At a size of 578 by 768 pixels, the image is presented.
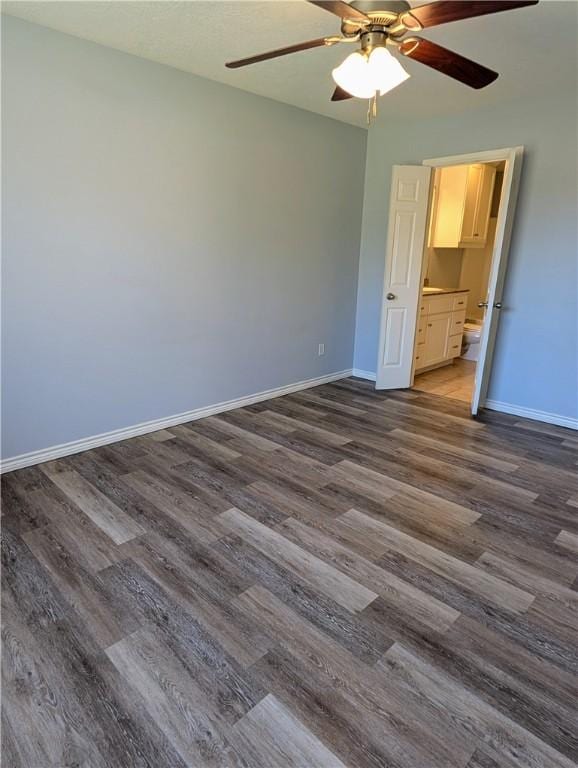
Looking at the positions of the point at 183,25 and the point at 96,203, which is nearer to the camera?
the point at 183,25

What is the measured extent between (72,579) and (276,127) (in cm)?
360

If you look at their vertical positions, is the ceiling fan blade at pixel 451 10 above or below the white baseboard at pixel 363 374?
above

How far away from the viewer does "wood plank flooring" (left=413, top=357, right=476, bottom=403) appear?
15.7 ft

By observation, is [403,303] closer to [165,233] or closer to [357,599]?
[165,233]

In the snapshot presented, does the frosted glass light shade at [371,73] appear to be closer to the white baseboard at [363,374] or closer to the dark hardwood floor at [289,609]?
the dark hardwood floor at [289,609]

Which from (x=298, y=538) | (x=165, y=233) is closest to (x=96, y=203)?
(x=165, y=233)

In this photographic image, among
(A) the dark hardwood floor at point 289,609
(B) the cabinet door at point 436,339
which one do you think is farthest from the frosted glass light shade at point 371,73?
(B) the cabinet door at point 436,339

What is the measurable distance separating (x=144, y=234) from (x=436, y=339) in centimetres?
360

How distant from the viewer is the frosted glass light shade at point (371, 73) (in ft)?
6.03

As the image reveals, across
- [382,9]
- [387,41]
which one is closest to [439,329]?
[387,41]

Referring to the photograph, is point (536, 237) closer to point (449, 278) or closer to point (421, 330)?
point (421, 330)

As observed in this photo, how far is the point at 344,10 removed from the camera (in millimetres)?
1670

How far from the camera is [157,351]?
3.47m

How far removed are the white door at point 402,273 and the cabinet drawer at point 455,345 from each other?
120 cm
